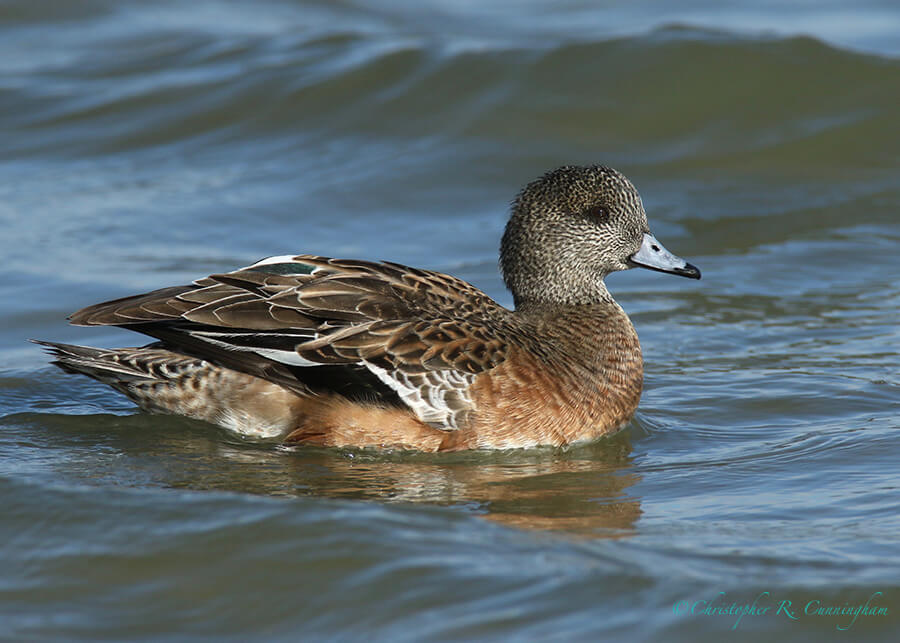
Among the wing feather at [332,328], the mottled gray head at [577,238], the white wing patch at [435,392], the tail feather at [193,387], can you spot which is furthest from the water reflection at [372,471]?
the mottled gray head at [577,238]

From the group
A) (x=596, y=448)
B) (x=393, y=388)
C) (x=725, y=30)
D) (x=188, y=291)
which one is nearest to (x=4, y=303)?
(x=188, y=291)

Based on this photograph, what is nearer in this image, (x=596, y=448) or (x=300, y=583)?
(x=300, y=583)

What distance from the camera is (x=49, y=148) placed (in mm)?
12977

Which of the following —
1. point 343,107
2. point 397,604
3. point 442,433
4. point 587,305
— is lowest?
point 397,604

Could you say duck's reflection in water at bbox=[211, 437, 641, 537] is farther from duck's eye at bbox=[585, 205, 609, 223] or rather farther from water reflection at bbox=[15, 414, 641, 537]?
duck's eye at bbox=[585, 205, 609, 223]

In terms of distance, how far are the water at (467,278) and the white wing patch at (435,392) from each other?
29 cm

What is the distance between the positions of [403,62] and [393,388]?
8.19m

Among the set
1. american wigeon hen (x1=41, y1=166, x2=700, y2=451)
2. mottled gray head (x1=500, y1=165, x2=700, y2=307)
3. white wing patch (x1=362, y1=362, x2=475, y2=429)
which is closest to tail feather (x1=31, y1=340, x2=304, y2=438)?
american wigeon hen (x1=41, y1=166, x2=700, y2=451)

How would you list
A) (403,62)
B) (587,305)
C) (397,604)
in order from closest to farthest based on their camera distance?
(397,604)
(587,305)
(403,62)

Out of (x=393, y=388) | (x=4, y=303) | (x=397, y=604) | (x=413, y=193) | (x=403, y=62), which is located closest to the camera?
(x=397, y=604)

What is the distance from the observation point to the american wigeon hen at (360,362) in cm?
693

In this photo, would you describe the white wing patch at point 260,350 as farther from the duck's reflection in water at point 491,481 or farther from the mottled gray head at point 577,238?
the mottled gray head at point 577,238

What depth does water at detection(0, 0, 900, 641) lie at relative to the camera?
544 centimetres

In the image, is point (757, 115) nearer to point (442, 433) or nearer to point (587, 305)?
point (587, 305)
